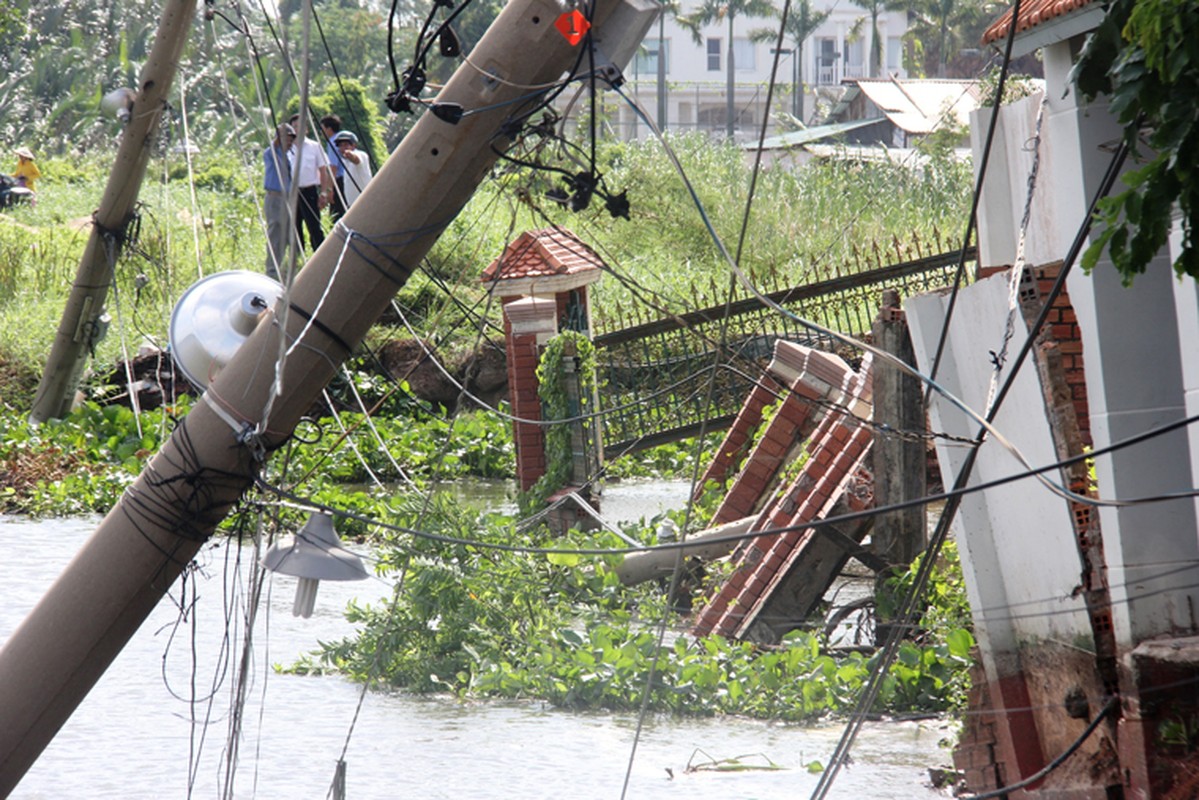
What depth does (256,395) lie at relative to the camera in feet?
14.6

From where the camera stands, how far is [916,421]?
27.4 feet

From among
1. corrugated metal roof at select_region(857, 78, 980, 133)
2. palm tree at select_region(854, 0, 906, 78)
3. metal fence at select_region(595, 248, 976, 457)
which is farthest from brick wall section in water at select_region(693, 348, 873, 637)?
palm tree at select_region(854, 0, 906, 78)

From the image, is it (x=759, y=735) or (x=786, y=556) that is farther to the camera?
(x=786, y=556)

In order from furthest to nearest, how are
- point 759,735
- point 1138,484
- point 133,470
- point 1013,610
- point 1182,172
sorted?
1. point 133,470
2. point 759,735
3. point 1013,610
4. point 1138,484
5. point 1182,172

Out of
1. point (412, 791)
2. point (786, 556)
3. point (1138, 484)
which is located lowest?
point (412, 791)

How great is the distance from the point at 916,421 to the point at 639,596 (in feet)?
7.42

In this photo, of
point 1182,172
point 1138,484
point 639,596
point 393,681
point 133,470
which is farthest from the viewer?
point 133,470

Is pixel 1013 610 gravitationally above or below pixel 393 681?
above

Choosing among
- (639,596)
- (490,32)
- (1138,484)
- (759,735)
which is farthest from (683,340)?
(490,32)

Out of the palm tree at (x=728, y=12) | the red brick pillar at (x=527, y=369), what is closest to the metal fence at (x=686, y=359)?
the red brick pillar at (x=527, y=369)

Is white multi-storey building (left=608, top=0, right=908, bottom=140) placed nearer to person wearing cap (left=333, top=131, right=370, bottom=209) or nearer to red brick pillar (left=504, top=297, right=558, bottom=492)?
person wearing cap (left=333, top=131, right=370, bottom=209)

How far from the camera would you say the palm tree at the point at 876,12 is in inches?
2431

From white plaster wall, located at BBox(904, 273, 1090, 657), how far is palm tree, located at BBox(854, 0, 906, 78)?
57907mm

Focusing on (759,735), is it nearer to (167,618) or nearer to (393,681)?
(393,681)
